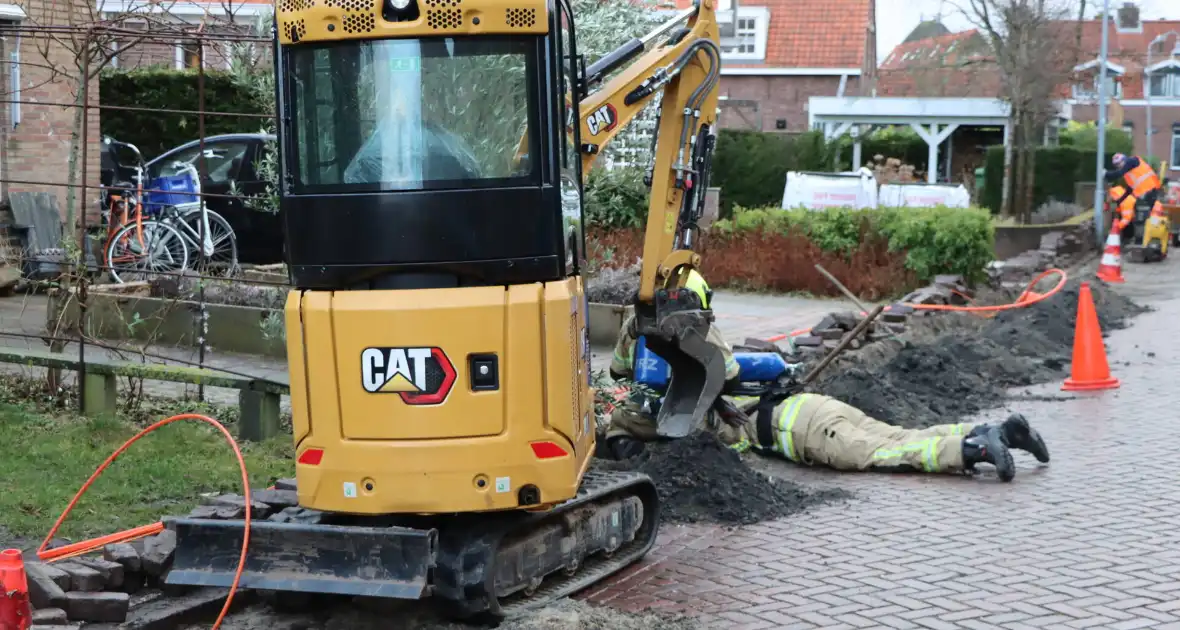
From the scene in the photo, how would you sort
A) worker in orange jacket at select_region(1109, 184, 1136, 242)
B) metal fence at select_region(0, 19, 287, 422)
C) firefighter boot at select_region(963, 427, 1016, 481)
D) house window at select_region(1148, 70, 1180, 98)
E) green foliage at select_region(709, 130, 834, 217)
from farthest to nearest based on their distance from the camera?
house window at select_region(1148, 70, 1180, 98), green foliage at select_region(709, 130, 834, 217), worker in orange jacket at select_region(1109, 184, 1136, 242), metal fence at select_region(0, 19, 287, 422), firefighter boot at select_region(963, 427, 1016, 481)

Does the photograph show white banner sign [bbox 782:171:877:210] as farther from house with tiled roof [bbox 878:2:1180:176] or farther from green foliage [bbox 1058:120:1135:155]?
green foliage [bbox 1058:120:1135:155]

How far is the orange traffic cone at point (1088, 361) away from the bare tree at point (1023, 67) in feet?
60.0

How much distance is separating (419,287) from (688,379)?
10.6 ft

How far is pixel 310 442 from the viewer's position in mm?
5914

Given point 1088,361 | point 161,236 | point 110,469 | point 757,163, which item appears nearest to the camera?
point 110,469

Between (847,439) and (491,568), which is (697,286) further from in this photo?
(491,568)

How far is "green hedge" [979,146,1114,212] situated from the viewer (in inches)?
1328

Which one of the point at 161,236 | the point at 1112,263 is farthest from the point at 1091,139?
the point at 161,236

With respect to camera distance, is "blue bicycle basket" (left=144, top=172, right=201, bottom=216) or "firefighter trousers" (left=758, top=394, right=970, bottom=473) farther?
"blue bicycle basket" (left=144, top=172, right=201, bottom=216)

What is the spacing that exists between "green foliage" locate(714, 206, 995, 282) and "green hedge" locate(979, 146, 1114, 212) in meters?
15.7

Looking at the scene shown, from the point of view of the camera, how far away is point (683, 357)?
8.54 metres

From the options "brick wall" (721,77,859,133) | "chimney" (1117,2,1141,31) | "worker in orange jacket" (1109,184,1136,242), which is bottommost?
"worker in orange jacket" (1109,184,1136,242)

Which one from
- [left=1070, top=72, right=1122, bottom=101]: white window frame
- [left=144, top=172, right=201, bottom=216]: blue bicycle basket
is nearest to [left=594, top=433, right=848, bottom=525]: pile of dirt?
[left=144, top=172, right=201, bottom=216]: blue bicycle basket

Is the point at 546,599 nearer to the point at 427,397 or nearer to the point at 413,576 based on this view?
the point at 413,576
